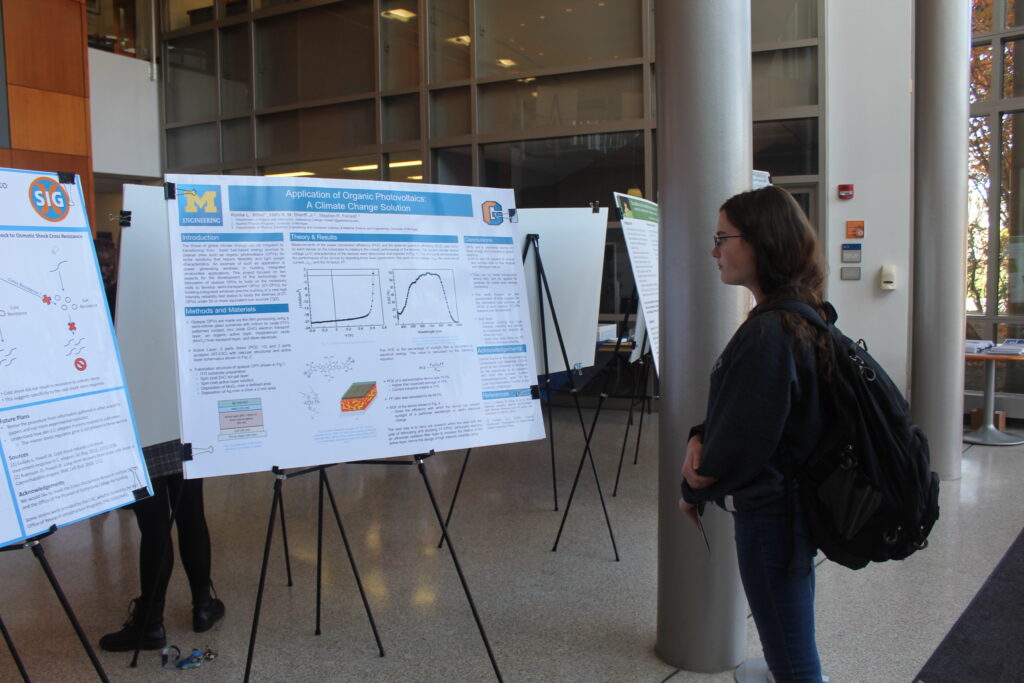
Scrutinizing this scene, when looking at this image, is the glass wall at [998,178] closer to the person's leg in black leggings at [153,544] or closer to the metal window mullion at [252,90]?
the person's leg in black leggings at [153,544]

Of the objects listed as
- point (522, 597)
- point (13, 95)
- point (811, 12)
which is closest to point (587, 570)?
point (522, 597)

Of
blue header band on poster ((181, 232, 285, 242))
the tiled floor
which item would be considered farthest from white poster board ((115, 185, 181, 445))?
the tiled floor

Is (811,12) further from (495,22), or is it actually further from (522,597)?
(522,597)

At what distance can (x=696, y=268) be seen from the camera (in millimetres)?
2525

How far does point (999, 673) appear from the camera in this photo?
2598 mm

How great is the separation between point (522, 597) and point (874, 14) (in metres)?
5.49

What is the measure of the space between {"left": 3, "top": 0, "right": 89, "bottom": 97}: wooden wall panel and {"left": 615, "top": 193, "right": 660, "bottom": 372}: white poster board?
608 cm

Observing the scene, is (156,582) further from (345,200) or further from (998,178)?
(998,178)

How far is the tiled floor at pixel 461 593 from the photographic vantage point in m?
2.69

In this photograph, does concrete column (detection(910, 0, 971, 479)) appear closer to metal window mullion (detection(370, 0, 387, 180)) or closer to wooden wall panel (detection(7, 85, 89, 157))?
metal window mullion (detection(370, 0, 387, 180))

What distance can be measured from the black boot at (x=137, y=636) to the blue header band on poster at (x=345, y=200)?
5.15ft

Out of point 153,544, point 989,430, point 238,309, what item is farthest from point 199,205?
point 989,430

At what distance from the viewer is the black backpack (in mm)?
1650

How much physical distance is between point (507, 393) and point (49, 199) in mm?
1446
